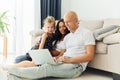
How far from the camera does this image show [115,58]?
7.32ft

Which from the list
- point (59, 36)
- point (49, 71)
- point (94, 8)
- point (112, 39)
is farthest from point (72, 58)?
point (94, 8)

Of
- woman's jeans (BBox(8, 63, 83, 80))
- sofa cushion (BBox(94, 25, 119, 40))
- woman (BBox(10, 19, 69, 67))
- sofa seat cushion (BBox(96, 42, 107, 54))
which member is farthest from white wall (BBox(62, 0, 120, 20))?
woman's jeans (BBox(8, 63, 83, 80))

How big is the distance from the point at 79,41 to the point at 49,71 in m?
0.43

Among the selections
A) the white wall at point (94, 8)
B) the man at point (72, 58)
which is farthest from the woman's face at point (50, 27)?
the white wall at point (94, 8)

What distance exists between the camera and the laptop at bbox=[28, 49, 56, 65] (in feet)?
7.42

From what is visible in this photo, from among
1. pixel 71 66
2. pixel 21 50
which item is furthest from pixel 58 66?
pixel 21 50

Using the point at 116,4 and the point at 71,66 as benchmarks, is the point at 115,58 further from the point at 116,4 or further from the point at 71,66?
the point at 116,4

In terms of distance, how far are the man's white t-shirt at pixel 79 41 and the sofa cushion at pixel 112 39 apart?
128mm

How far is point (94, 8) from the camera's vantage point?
390cm

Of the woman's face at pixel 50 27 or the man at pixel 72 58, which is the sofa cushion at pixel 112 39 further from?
the woman's face at pixel 50 27

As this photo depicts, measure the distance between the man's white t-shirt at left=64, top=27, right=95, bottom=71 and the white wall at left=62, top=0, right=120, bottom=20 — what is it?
3.97 feet

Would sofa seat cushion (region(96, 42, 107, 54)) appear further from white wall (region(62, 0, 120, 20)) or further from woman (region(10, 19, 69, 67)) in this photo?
white wall (region(62, 0, 120, 20))

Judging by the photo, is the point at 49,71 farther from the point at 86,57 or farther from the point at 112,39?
the point at 112,39

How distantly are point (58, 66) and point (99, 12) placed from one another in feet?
5.94
